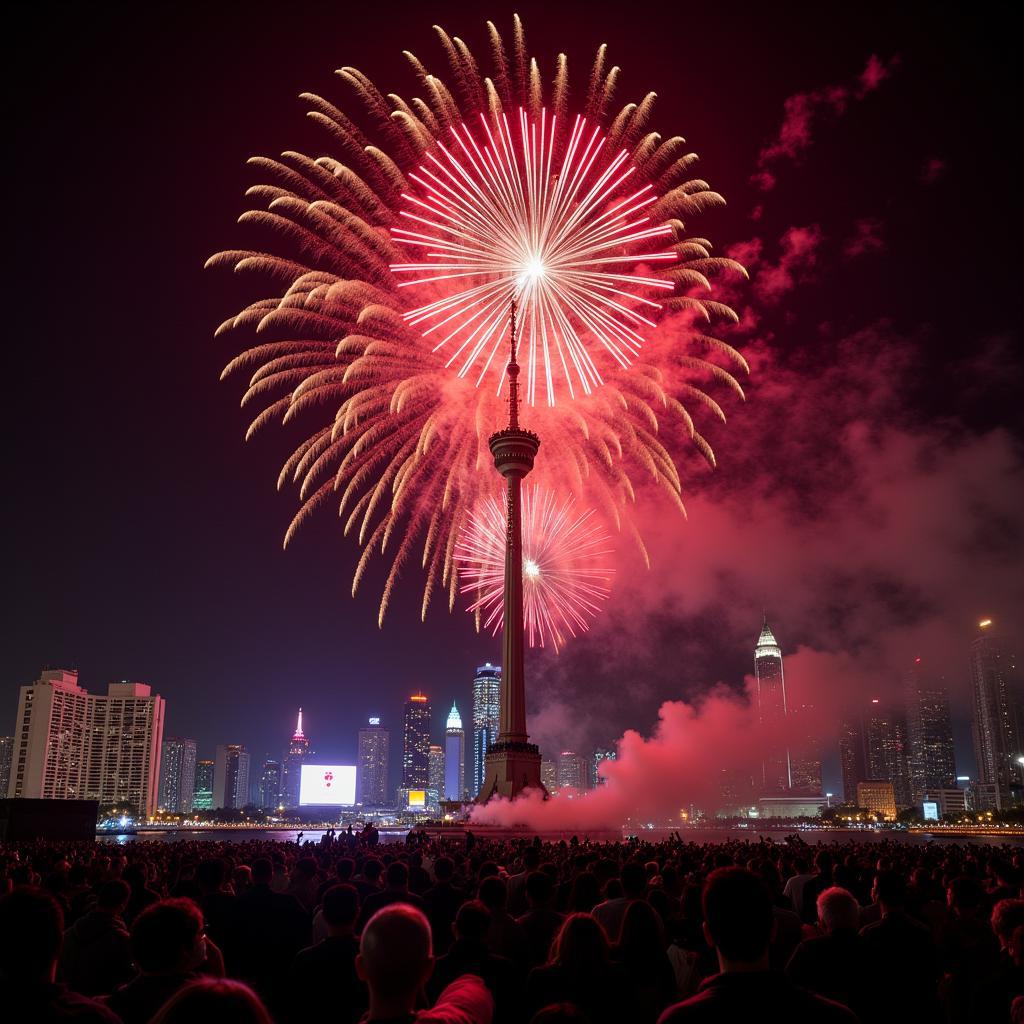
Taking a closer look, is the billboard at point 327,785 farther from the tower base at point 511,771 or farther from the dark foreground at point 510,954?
Result: the dark foreground at point 510,954

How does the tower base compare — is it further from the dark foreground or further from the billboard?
the dark foreground

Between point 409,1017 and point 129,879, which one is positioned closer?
point 409,1017

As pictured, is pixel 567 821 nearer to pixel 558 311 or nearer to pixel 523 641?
pixel 523 641

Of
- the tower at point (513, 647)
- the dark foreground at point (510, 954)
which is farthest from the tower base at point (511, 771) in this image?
the dark foreground at point (510, 954)

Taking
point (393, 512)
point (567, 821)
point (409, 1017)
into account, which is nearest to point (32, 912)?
point (409, 1017)

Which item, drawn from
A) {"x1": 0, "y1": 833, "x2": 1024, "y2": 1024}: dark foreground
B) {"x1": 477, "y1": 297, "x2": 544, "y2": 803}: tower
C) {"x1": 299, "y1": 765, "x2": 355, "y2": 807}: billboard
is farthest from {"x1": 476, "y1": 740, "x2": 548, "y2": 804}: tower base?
{"x1": 0, "y1": 833, "x2": 1024, "y2": 1024}: dark foreground
